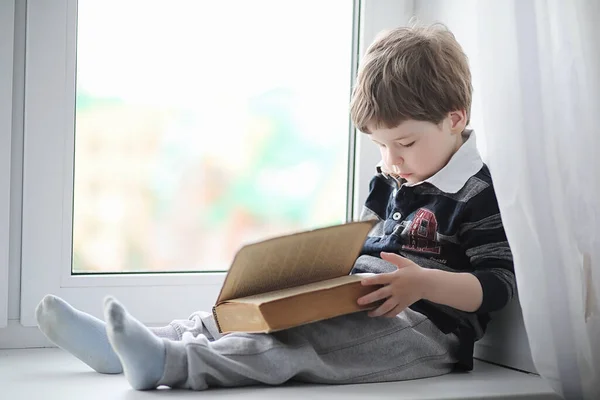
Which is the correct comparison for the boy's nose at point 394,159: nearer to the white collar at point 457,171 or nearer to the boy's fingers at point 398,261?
the white collar at point 457,171

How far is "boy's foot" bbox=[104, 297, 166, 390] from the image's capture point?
89 centimetres

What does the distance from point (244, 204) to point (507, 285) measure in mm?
512

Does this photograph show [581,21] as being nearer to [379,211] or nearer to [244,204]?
[379,211]

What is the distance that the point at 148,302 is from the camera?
1339 mm

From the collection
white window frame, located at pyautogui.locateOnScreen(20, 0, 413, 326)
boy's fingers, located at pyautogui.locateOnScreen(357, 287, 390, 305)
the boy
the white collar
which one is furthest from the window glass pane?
boy's fingers, located at pyautogui.locateOnScreen(357, 287, 390, 305)

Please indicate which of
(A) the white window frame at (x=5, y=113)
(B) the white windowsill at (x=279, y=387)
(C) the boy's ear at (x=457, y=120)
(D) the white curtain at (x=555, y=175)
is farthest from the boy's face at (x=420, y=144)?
(A) the white window frame at (x=5, y=113)

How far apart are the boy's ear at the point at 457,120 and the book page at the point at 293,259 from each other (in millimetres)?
249

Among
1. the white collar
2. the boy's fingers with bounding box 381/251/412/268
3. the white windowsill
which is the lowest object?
the white windowsill

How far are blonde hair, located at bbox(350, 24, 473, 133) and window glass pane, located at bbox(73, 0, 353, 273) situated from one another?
300 millimetres

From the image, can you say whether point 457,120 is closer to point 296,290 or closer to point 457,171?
point 457,171

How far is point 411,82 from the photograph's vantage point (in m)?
1.13

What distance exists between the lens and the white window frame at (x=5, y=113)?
4.00 ft

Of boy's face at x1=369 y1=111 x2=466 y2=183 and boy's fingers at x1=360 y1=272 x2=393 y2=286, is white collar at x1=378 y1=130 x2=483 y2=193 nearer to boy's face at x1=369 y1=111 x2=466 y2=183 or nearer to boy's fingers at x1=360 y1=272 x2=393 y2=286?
boy's face at x1=369 y1=111 x2=466 y2=183

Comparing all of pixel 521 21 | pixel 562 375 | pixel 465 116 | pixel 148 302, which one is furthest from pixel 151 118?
pixel 562 375
